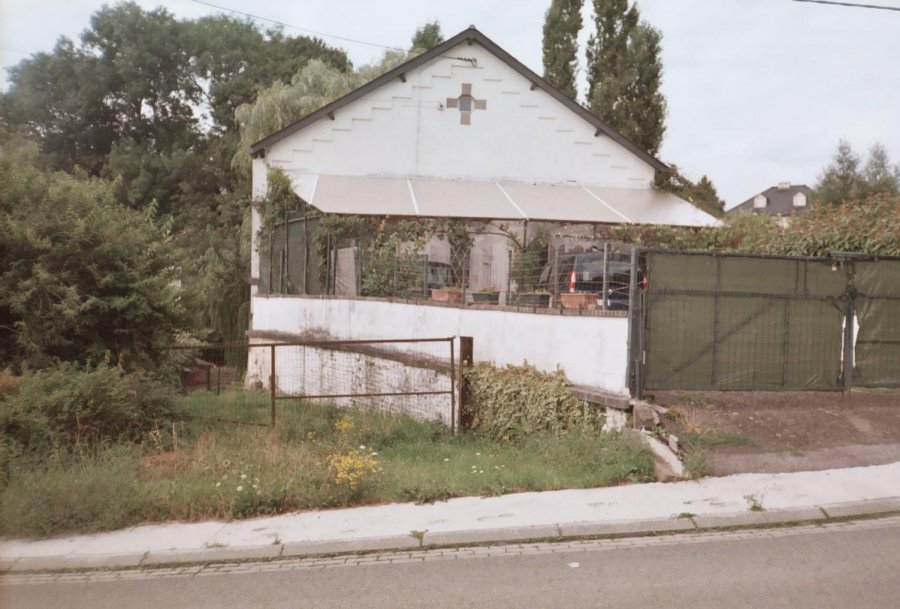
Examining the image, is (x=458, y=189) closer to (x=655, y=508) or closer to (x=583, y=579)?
(x=655, y=508)

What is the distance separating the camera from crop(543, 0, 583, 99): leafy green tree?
31250mm

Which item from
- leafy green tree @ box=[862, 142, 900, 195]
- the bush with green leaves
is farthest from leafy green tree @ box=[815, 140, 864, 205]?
the bush with green leaves

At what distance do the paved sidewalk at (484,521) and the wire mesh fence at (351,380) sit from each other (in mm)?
3191

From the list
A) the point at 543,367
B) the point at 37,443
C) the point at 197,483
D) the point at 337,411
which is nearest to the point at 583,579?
the point at 197,483

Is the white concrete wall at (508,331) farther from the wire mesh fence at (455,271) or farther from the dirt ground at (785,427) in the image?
the dirt ground at (785,427)

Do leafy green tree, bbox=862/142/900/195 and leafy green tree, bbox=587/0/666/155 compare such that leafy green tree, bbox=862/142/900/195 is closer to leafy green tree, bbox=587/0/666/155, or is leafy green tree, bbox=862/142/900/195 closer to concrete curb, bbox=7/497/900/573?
leafy green tree, bbox=587/0/666/155

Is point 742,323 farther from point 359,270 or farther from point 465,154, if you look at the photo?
point 465,154

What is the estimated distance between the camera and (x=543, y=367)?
1053cm

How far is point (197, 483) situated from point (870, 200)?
11077 mm

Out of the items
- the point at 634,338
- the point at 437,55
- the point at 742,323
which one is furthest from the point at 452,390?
the point at 437,55

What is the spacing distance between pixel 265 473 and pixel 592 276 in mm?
6117

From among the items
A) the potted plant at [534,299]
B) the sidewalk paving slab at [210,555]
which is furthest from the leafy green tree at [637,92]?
the sidewalk paving slab at [210,555]

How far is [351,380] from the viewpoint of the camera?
15336 millimetres

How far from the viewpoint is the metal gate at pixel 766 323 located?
927 centimetres
